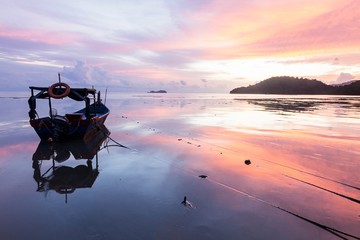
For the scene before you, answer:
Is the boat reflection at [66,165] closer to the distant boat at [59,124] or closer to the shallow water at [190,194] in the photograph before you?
the shallow water at [190,194]

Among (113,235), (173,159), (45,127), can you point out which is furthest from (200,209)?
(45,127)

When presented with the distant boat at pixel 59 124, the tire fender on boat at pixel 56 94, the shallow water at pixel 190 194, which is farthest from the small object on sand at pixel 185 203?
the tire fender on boat at pixel 56 94

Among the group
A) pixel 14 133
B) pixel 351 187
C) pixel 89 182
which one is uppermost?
pixel 351 187

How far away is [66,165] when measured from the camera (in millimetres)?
13289

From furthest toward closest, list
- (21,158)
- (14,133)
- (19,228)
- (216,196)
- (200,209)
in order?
(14,133) < (21,158) < (216,196) < (200,209) < (19,228)

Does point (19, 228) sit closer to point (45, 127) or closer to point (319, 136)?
point (45, 127)

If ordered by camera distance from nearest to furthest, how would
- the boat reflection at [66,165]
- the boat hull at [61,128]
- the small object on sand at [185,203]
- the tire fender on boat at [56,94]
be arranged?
the small object on sand at [185,203]
the boat reflection at [66,165]
the boat hull at [61,128]
the tire fender on boat at [56,94]

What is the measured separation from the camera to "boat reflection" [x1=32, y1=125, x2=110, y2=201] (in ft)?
34.2

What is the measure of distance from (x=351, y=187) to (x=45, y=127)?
18.3 meters

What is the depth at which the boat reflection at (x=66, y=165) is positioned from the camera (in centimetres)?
Result: 1041

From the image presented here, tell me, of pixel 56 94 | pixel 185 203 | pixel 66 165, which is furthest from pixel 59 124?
pixel 185 203

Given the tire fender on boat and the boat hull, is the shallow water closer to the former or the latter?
the boat hull

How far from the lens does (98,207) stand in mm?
8227

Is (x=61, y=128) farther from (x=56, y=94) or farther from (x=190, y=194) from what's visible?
(x=190, y=194)
